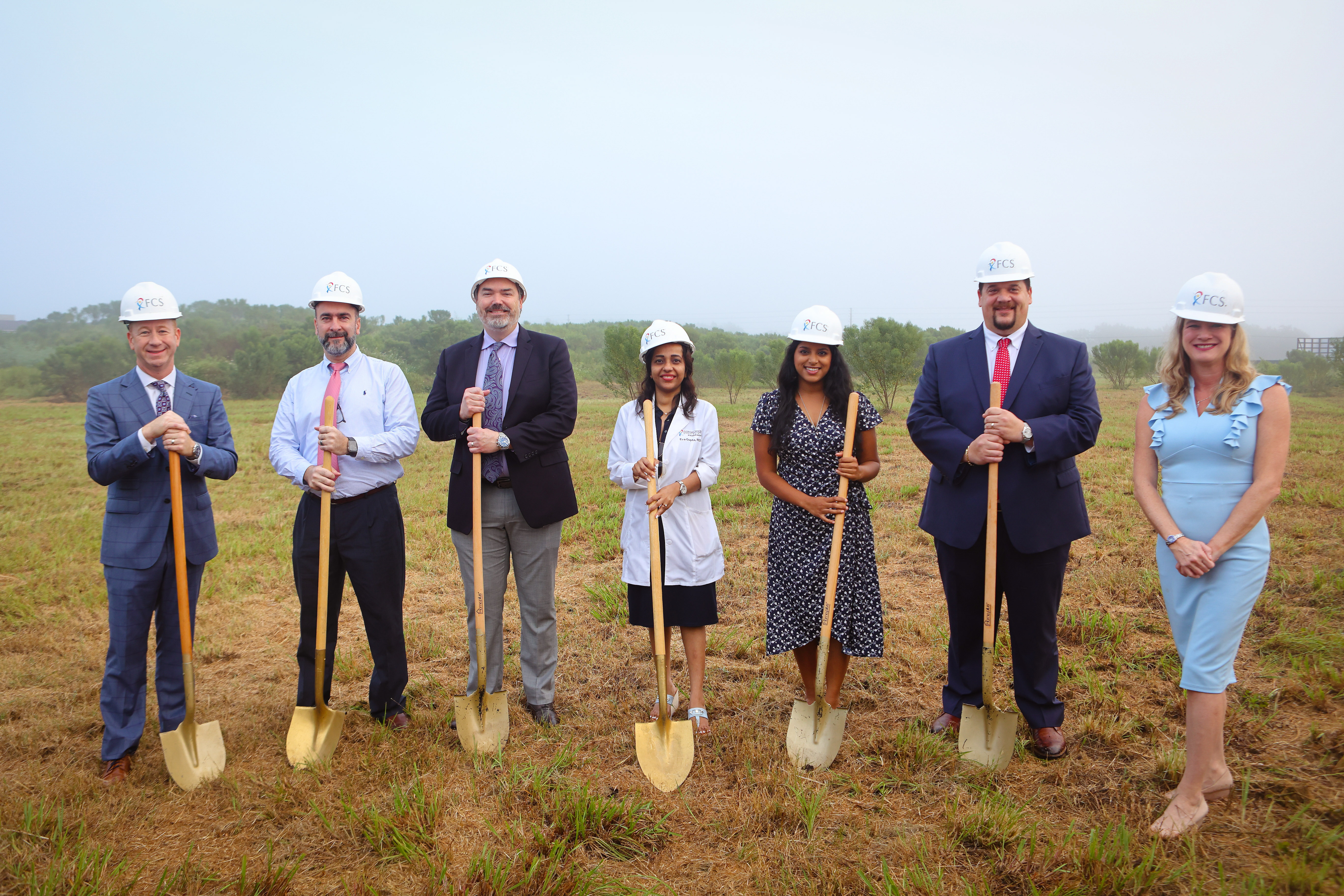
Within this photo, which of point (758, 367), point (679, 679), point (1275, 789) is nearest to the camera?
point (1275, 789)

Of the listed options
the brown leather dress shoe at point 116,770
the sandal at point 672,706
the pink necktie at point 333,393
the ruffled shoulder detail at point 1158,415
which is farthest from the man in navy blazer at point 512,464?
the ruffled shoulder detail at point 1158,415

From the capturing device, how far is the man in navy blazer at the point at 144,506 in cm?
364

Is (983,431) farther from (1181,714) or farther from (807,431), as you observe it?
(1181,714)

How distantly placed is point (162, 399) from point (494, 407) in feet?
5.23

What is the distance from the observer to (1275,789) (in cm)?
327

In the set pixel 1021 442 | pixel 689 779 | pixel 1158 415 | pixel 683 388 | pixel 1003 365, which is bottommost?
pixel 689 779

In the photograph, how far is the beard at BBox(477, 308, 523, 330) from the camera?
3955 millimetres

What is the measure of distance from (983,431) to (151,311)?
12.8 feet

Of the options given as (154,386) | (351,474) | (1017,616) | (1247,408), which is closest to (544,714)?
(351,474)

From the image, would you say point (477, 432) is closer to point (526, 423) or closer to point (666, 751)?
point (526, 423)

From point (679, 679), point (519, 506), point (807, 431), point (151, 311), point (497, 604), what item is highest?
point (151, 311)

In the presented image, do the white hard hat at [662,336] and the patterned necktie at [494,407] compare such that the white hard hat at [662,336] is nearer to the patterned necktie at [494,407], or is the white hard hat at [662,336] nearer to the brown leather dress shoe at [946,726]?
the patterned necktie at [494,407]

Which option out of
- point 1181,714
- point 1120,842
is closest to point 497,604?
point 1120,842

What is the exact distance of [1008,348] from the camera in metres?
3.68
